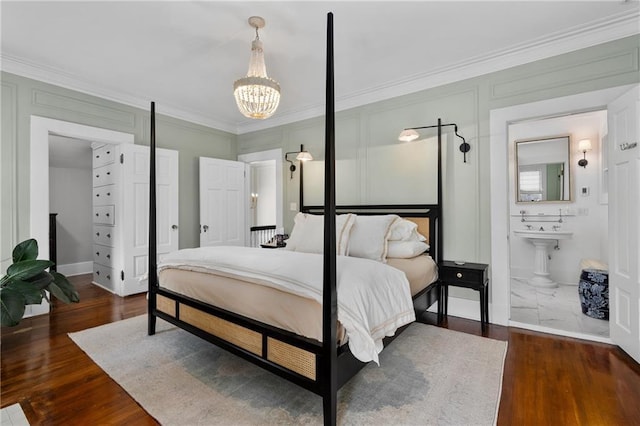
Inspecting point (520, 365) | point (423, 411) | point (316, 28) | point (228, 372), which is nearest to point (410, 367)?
point (423, 411)

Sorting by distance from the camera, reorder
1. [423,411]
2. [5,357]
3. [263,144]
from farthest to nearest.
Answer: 1. [263,144]
2. [5,357]
3. [423,411]

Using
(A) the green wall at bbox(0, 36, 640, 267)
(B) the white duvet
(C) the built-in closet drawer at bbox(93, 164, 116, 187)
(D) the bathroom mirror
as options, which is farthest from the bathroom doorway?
(C) the built-in closet drawer at bbox(93, 164, 116, 187)

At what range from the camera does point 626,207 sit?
234cm

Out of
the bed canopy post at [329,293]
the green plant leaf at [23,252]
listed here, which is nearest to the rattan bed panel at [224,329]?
the bed canopy post at [329,293]

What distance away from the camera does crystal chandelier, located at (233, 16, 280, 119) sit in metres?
2.46

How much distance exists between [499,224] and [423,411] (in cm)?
208

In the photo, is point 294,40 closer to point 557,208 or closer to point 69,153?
point 69,153

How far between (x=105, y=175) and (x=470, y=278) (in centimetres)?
497

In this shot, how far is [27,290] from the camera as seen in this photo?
2164mm

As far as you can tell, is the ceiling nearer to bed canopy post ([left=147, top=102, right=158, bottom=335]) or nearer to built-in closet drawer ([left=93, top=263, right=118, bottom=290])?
bed canopy post ([left=147, top=102, right=158, bottom=335])

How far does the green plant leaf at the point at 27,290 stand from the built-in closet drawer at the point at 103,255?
2.15 meters

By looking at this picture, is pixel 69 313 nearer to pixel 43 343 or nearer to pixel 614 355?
pixel 43 343

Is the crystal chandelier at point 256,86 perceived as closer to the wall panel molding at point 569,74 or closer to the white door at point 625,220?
the wall panel molding at point 569,74

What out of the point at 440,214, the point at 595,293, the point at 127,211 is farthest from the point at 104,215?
the point at 595,293
